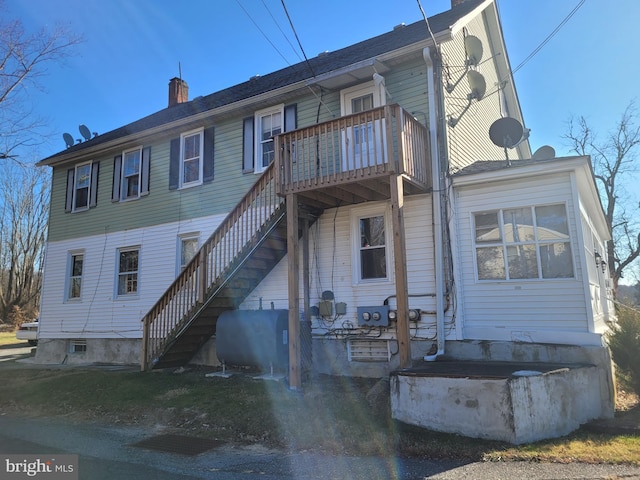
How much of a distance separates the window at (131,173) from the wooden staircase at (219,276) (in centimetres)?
503

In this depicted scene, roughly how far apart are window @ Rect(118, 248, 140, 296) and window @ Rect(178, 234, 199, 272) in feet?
5.74

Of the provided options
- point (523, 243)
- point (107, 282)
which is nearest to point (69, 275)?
point (107, 282)

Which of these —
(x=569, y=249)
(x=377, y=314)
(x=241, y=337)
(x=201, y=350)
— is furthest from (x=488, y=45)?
(x=201, y=350)

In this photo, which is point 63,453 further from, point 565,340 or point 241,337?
point 565,340

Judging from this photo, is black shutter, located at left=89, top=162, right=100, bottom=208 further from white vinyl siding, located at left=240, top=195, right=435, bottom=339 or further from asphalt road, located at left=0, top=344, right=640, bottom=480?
asphalt road, located at left=0, top=344, right=640, bottom=480

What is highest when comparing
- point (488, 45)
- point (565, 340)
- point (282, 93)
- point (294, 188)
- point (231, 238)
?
point (488, 45)

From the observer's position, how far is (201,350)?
11680 mm

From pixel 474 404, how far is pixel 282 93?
8276mm

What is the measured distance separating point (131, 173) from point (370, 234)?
8539 mm

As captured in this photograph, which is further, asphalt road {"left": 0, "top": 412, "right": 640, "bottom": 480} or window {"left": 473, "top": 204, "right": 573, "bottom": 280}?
window {"left": 473, "top": 204, "right": 573, "bottom": 280}

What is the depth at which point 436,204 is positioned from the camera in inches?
351

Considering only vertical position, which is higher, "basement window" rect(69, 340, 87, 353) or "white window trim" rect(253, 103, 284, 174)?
"white window trim" rect(253, 103, 284, 174)

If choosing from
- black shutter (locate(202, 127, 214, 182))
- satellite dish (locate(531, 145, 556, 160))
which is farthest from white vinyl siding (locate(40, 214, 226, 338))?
satellite dish (locate(531, 145, 556, 160))

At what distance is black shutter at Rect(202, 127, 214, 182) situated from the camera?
12.3m
